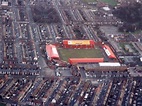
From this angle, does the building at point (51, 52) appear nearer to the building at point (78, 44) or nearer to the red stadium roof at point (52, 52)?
the red stadium roof at point (52, 52)

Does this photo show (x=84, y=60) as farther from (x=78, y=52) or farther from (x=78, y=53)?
(x=78, y=52)

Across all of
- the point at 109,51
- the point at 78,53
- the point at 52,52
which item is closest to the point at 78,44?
the point at 78,53

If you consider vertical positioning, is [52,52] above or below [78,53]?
above

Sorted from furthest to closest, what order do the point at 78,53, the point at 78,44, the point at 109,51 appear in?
the point at 78,44
the point at 109,51
the point at 78,53

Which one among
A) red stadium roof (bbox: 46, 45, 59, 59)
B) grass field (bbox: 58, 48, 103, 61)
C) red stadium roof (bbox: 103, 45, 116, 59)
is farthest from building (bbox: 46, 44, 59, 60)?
red stadium roof (bbox: 103, 45, 116, 59)

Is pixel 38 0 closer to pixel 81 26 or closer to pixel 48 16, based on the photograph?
pixel 48 16

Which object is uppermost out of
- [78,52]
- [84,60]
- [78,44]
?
[84,60]

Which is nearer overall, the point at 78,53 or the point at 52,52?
the point at 52,52

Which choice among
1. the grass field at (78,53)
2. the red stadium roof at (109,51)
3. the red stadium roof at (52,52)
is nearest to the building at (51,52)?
the red stadium roof at (52,52)
